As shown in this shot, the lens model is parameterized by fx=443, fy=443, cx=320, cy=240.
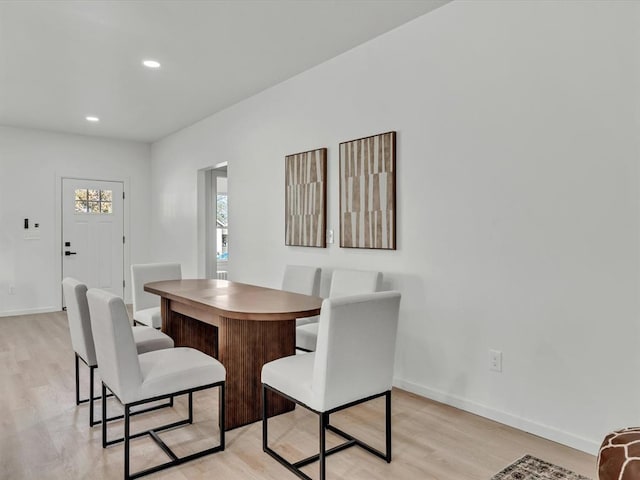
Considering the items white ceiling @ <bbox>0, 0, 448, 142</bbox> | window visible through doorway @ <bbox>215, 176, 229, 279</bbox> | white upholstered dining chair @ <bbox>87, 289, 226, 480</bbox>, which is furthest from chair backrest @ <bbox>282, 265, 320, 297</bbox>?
A: window visible through doorway @ <bbox>215, 176, 229, 279</bbox>

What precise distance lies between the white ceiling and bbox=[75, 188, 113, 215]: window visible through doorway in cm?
165

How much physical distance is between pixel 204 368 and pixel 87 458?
0.75 m

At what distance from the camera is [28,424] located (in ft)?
8.66

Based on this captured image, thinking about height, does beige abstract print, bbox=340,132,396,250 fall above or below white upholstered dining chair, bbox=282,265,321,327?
above

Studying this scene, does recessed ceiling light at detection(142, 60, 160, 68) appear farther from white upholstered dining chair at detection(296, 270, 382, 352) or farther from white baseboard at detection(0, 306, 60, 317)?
white baseboard at detection(0, 306, 60, 317)

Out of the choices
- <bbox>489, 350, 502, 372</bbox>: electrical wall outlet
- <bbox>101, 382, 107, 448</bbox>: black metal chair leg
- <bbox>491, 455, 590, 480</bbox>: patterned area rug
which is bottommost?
<bbox>491, 455, 590, 480</bbox>: patterned area rug

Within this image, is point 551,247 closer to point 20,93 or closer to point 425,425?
point 425,425

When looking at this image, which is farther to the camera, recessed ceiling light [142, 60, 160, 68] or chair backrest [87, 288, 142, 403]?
recessed ceiling light [142, 60, 160, 68]

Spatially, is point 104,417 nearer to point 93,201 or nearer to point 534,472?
point 534,472

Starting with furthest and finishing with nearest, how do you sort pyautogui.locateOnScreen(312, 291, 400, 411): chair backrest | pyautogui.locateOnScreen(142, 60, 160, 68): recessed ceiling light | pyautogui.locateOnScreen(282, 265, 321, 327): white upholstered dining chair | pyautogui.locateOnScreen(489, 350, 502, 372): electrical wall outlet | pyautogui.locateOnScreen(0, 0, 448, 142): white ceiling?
pyautogui.locateOnScreen(142, 60, 160, 68): recessed ceiling light, pyautogui.locateOnScreen(282, 265, 321, 327): white upholstered dining chair, pyautogui.locateOnScreen(0, 0, 448, 142): white ceiling, pyautogui.locateOnScreen(489, 350, 502, 372): electrical wall outlet, pyautogui.locateOnScreen(312, 291, 400, 411): chair backrest

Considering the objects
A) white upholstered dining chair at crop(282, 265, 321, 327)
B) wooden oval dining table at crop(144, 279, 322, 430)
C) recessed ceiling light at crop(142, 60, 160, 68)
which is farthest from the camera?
recessed ceiling light at crop(142, 60, 160, 68)

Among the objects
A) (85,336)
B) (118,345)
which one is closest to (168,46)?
(85,336)

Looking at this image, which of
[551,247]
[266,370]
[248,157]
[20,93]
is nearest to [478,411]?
[551,247]

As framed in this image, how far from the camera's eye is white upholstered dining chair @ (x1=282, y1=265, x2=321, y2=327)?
11.7 feet
